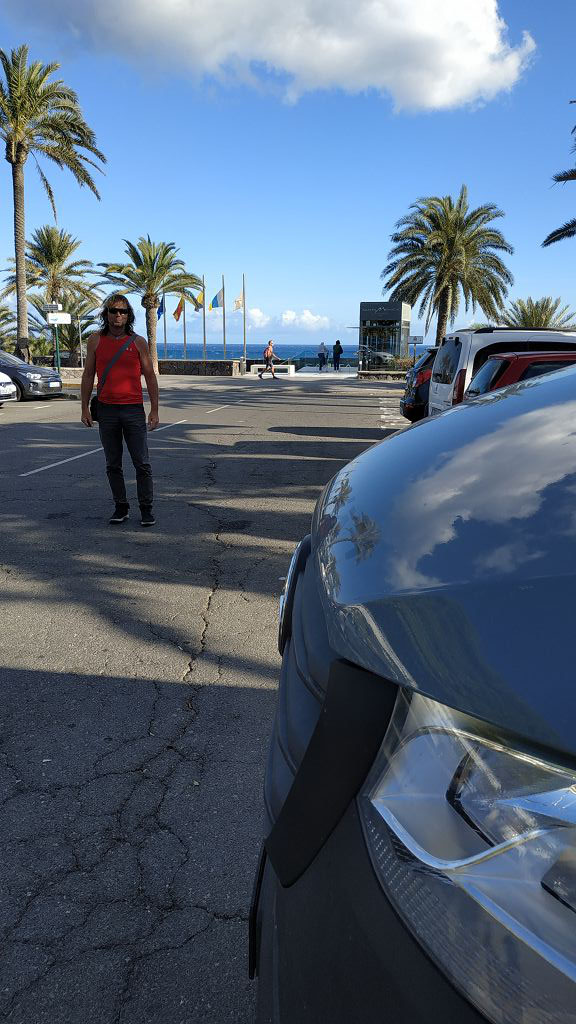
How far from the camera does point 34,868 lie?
7.33 ft

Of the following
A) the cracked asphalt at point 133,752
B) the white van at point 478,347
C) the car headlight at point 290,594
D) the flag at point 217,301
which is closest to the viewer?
the car headlight at point 290,594

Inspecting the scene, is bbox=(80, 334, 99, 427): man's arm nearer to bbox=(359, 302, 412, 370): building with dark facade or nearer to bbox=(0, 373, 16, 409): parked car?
bbox=(0, 373, 16, 409): parked car

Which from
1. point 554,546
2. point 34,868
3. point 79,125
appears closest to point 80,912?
point 34,868

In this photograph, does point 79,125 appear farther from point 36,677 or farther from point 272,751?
point 272,751

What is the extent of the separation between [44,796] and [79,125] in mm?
27478

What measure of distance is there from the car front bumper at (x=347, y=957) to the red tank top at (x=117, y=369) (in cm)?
540

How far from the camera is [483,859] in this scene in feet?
2.40

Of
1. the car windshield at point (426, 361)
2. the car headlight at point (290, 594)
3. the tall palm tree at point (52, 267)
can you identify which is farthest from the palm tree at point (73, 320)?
the car headlight at point (290, 594)

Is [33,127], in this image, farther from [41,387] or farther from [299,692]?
[299,692]

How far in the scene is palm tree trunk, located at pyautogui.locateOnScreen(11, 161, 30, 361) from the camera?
25812 millimetres

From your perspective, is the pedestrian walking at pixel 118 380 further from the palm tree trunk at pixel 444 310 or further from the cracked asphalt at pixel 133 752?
the palm tree trunk at pixel 444 310

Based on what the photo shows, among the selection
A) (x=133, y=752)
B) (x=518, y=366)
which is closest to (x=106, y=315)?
(x=133, y=752)

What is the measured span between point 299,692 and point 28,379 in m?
22.2

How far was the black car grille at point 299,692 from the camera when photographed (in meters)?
1.08
